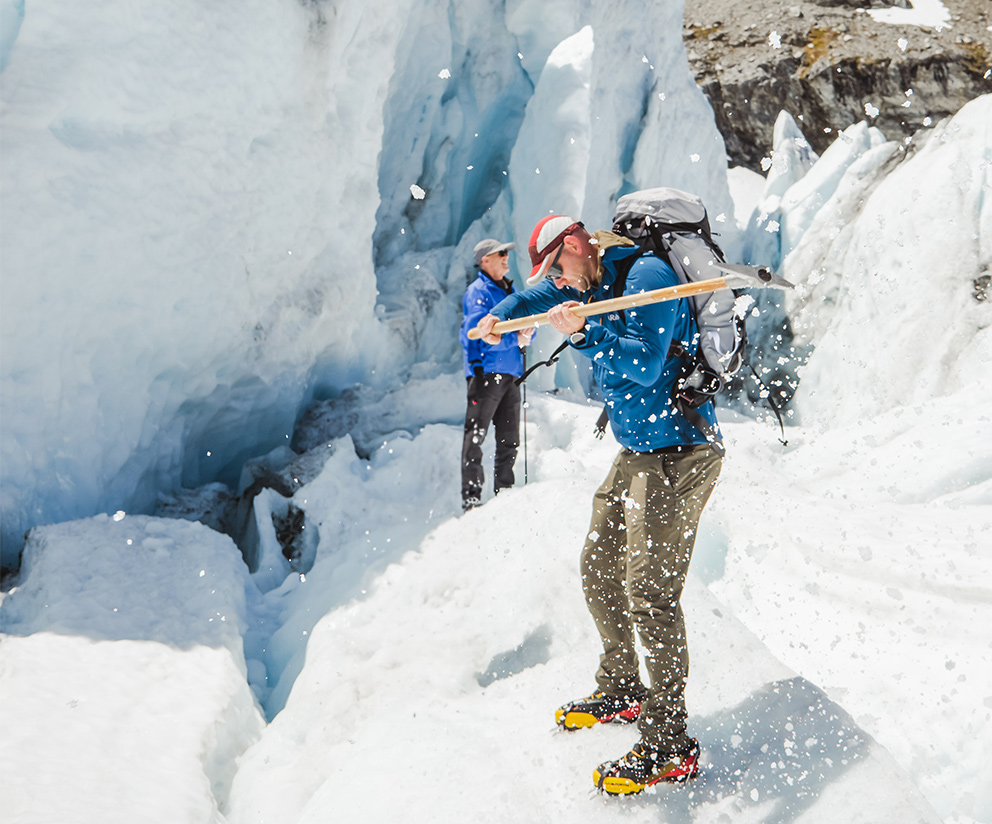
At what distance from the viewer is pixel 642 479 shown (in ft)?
A: 6.47

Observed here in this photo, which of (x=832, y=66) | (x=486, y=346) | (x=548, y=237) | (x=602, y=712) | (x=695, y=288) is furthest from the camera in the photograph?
(x=832, y=66)

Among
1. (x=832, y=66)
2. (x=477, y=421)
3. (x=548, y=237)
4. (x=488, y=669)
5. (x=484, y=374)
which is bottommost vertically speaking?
(x=488, y=669)

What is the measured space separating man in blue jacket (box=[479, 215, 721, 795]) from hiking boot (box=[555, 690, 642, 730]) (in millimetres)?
171

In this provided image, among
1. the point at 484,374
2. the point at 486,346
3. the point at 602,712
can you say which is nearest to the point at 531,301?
the point at 602,712

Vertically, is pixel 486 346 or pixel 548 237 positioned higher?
pixel 548 237

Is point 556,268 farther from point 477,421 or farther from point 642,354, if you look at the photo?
point 477,421

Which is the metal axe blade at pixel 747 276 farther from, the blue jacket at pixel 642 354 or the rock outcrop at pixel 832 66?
the rock outcrop at pixel 832 66

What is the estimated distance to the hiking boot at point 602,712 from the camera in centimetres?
222

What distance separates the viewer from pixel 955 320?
21.7 ft

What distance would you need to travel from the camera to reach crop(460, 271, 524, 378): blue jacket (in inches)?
166

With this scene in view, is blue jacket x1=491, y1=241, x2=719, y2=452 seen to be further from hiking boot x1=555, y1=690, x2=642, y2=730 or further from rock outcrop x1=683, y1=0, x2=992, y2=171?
rock outcrop x1=683, y1=0, x2=992, y2=171

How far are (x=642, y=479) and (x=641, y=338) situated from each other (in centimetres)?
39

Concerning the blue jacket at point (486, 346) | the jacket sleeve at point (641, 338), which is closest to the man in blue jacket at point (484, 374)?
the blue jacket at point (486, 346)

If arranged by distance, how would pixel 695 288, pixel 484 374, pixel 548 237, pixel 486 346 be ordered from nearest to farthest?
pixel 695 288 → pixel 548 237 → pixel 486 346 → pixel 484 374
